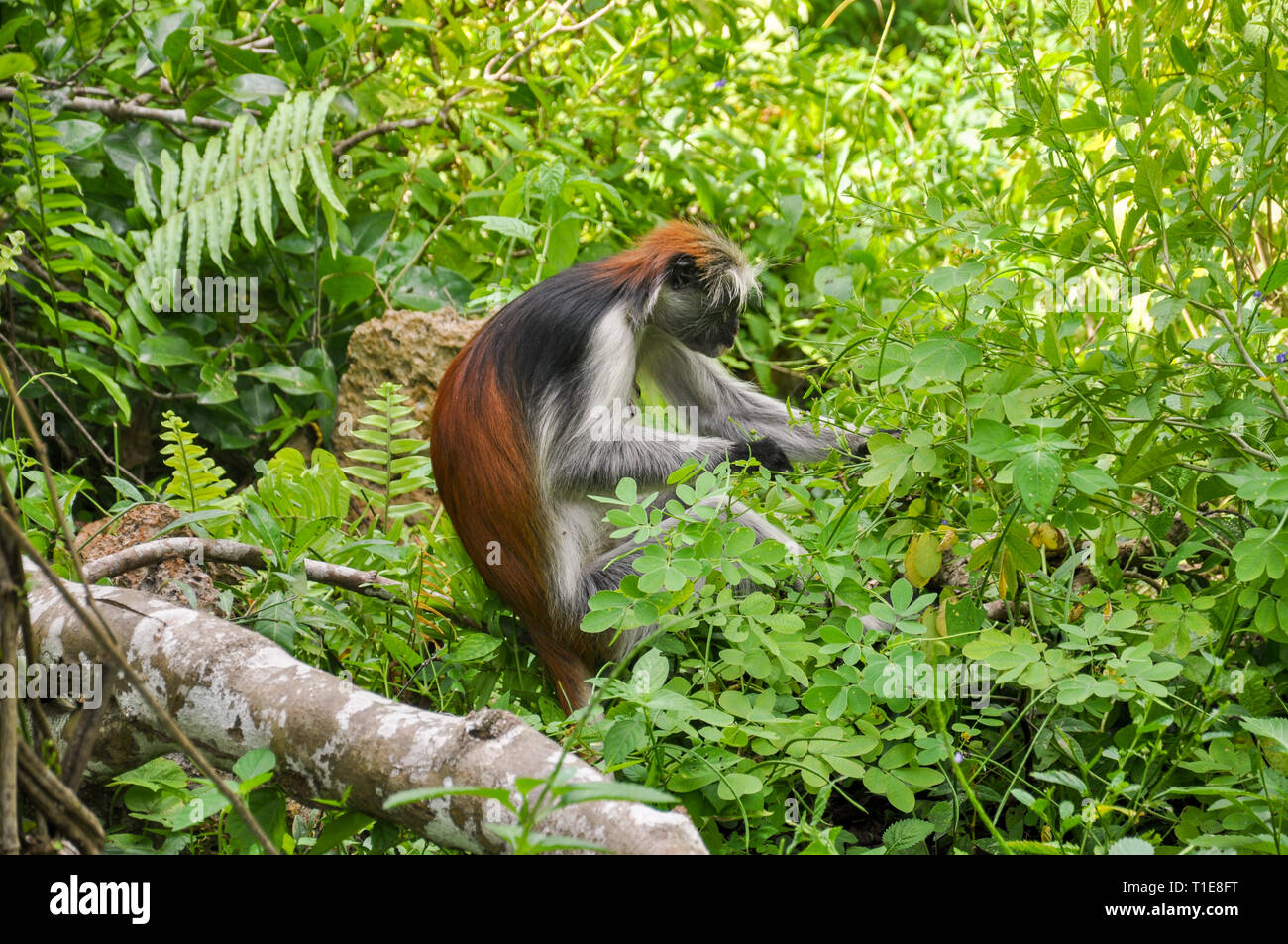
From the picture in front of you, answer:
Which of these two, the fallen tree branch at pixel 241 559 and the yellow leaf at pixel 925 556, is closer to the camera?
the yellow leaf at pixel 925 556

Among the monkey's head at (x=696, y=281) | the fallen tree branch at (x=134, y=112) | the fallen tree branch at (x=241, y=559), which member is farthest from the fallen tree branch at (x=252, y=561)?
the fallen tree branch at (x=134, y=112)

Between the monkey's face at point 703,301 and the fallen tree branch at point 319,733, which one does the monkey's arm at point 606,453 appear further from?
the fallen tree branch at point 319,733

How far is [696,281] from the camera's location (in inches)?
204

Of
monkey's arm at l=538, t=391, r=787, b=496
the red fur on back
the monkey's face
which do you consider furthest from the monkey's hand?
the red fur on back

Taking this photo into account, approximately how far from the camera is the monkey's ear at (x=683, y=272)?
507cm

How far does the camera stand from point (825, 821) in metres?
3.06

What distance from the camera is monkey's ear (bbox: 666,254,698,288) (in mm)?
5070

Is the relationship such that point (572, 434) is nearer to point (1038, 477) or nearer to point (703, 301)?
point (703, 301)

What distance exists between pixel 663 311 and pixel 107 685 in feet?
10.7

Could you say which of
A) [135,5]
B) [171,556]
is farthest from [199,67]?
[171,556]

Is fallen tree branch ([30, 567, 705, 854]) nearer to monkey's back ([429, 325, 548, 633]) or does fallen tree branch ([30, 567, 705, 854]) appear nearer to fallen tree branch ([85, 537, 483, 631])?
fallen tree branch ([85, 537, 483, 631])

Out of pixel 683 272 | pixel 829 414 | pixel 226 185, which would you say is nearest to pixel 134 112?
pixel 226 185

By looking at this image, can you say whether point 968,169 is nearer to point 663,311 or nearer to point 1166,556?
point 663,311
